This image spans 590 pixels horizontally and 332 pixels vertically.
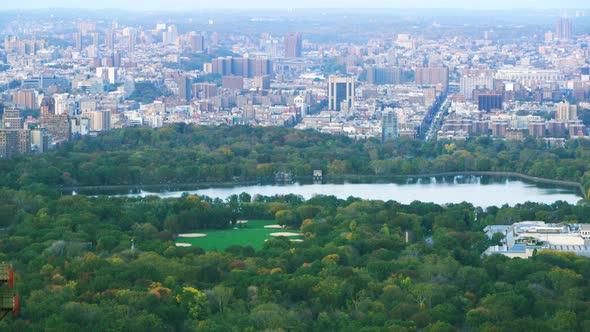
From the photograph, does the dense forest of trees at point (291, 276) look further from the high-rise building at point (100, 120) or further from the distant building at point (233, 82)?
the distant building at point (233, 82)

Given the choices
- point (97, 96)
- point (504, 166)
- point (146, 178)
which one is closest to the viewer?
point (146, 178)

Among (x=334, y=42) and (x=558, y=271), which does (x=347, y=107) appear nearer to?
(x=558, y=271)

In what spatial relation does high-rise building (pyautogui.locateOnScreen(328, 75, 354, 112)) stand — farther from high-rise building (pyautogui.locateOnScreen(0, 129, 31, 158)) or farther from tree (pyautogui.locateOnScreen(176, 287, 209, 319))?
tree (pyautogui.locateOnScreen(176, 287, 209, 319))

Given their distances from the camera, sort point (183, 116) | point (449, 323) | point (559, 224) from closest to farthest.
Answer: point (449, 323) → point (559, 224) → point (183, 116)

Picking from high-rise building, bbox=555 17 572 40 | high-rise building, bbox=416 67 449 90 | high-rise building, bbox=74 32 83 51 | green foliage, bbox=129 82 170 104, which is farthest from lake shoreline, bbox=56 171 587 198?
high-rise building, bbox=555 17 572 40

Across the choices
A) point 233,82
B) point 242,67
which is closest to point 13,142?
point 233,82

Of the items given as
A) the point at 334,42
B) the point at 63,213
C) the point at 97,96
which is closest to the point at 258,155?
the point at 63,213

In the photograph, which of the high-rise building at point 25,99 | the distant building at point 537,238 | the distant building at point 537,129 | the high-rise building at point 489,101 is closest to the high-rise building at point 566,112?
the distant building at point 537,129
